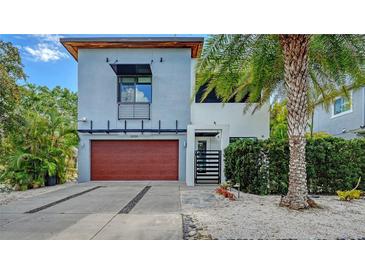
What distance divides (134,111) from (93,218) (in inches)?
382

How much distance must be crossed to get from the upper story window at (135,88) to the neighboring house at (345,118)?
10319 mm

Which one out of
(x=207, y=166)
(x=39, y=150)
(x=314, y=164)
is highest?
(x=39, y=150)

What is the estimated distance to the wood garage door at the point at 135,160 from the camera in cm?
1519

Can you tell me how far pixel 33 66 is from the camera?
1323 centimetres

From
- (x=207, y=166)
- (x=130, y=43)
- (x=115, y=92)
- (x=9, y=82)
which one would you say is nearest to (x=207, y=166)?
(x=207, y=166)

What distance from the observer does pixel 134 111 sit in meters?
15.3

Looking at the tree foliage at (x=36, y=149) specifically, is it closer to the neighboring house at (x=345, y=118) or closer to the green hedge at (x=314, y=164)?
the green hedge at (x=314, y=164)

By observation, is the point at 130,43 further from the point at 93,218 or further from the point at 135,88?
the point at 93,218

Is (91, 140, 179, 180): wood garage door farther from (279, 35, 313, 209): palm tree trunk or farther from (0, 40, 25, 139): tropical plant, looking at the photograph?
(279, 35, 313, 209): palm tree trunk

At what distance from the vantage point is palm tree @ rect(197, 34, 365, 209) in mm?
7188

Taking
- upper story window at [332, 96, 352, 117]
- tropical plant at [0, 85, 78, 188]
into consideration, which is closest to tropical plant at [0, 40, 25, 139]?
tropical plant at [0, 85, 78, 188]
